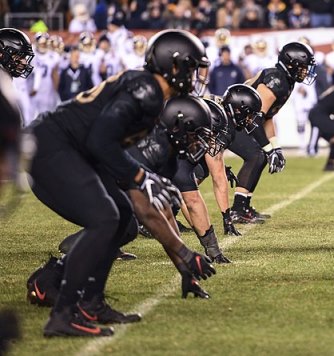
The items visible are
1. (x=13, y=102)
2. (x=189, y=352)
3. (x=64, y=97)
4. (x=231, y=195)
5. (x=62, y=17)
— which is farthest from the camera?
(x=62, y=17)

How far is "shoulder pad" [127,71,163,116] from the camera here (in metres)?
4.89

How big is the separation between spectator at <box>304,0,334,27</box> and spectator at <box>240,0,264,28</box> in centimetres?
92

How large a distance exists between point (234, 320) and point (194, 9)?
51.6 ft

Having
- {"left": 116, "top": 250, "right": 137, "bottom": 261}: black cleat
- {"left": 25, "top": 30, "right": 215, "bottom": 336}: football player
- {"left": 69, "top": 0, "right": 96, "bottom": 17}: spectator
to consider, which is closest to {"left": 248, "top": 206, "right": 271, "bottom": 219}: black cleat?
{"left": 116, "top": 250, "right": 137, "bottom": 261}: black cleat

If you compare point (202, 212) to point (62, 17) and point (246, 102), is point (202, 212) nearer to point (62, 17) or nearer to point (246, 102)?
point (246, 102)

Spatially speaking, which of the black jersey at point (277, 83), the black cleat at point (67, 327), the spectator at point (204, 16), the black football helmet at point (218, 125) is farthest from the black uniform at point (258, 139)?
the spectator at point (204, 16)

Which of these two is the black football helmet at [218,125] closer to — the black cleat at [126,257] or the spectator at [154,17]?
the black cleat at [126,257]

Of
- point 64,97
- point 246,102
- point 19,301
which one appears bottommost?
point 64,97

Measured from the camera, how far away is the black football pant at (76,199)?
488 cm

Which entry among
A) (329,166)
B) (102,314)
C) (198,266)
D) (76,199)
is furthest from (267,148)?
(329,166)

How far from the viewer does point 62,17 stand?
799 inches

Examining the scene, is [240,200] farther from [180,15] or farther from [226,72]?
[180,15]

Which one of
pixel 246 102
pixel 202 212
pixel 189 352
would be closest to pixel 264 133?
pixel 246 102

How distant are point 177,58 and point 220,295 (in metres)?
1.43
